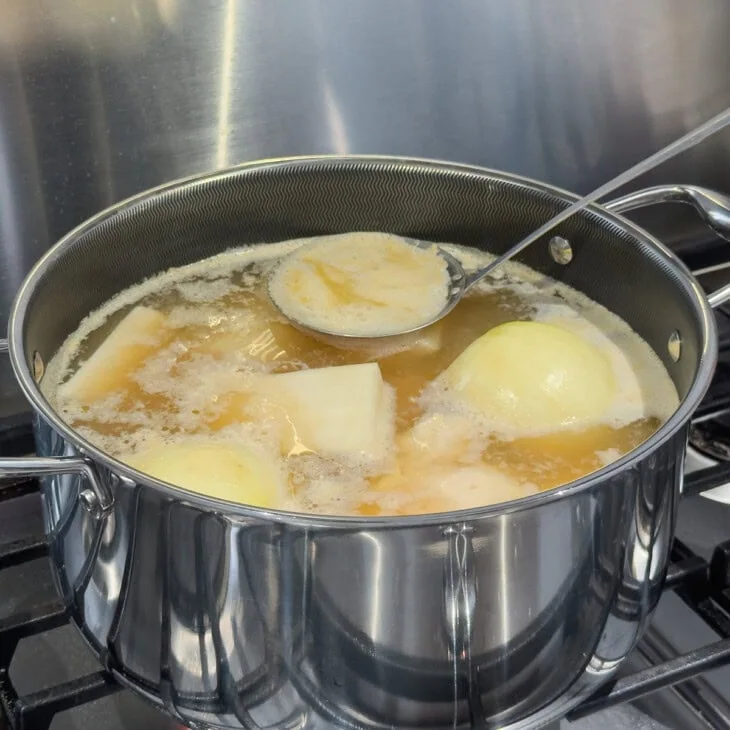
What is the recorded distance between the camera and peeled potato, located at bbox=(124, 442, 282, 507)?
0.62 m

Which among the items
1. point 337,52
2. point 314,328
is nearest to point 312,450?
point 314,328

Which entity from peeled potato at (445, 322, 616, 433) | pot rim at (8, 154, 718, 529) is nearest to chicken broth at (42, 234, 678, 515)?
peeled potato at (445, 322, 616, 433)

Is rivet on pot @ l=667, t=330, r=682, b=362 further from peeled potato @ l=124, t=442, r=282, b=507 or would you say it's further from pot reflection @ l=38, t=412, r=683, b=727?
peeled potato @ l=124, t=442, r=282, b=507

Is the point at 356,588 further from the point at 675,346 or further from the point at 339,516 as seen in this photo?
the point at 675,346

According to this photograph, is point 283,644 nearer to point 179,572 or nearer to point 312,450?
point 179,572

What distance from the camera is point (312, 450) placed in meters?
0.70

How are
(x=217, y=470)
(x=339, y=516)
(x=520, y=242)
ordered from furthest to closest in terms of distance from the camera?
(x=520, y=242), (x=217, y=470), (x=339, y=516)

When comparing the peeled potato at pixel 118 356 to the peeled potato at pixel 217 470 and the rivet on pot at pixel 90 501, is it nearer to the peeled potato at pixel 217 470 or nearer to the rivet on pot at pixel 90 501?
the peeled potato at pixel 217 470

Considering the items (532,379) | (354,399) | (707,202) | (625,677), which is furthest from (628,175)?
(625,677)

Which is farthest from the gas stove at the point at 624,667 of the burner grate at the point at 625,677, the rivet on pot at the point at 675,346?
the rivet on pot at the point at 675,346

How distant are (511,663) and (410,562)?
0.12 m

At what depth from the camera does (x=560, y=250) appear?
0.90m

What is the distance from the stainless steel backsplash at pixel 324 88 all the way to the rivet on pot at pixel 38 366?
0.68 ft

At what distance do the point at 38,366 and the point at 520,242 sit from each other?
1.41 feet
